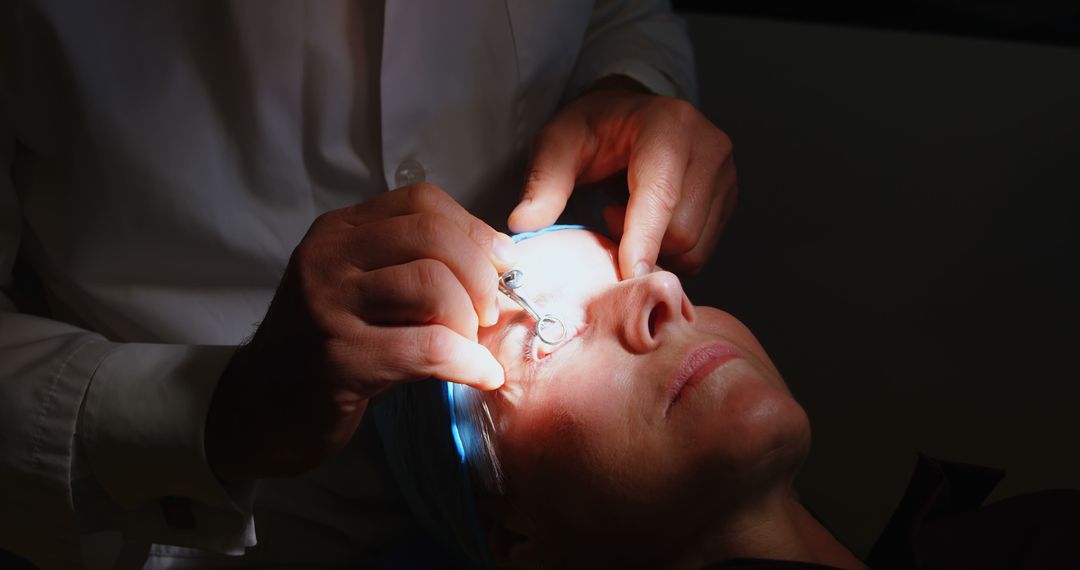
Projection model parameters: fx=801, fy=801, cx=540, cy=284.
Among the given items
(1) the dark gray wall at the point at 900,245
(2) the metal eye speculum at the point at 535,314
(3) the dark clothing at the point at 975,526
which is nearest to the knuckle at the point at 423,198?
(2) the metal eye speculum at the point at 535,314

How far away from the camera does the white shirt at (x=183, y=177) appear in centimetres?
98

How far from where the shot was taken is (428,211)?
876 mm

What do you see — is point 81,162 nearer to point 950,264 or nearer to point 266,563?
point 266,563

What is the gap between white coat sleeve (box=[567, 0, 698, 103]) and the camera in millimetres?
1314

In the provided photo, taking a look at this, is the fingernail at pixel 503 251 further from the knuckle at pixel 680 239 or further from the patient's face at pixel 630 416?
the knuckle at pixel 680 239

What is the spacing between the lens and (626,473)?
34.4 inches

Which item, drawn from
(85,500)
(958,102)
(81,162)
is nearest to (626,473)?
(85,500)

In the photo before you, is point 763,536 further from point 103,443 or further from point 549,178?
point 103,443

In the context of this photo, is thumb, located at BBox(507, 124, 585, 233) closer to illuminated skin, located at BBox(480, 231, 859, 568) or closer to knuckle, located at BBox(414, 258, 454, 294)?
illuminated skin, located at BBox(480, 231, 859, 568)

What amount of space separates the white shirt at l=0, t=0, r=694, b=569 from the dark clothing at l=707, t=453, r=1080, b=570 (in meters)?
0.74

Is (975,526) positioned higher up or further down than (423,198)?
further down

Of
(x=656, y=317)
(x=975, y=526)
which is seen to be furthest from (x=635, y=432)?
(x=975, y=526)

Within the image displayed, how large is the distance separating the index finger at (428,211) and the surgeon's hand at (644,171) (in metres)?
0.15

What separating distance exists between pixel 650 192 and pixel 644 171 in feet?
0.15
